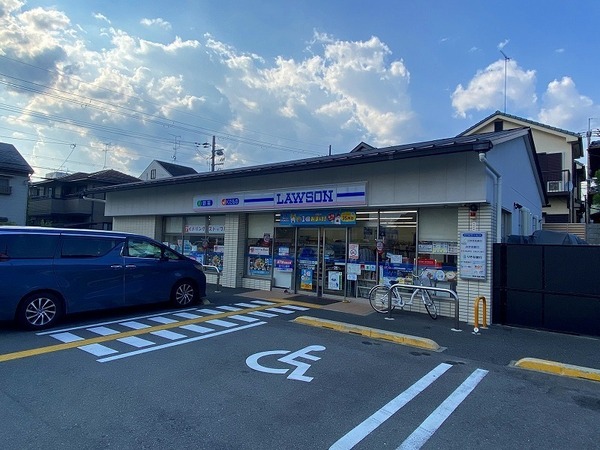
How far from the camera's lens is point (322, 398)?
4152 mm

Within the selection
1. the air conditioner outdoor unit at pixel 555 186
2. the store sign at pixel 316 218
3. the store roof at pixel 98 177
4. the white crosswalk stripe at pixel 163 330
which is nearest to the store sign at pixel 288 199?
the store sign at pixel 316 218

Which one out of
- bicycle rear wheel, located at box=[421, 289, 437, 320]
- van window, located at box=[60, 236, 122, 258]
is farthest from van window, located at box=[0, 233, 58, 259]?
bicycle rear wheel, located at box=[421, 289, 437, 320]

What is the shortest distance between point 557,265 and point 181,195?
11.6 metres

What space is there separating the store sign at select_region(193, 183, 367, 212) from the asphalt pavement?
2.81 metres

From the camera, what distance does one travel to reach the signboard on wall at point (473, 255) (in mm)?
8070

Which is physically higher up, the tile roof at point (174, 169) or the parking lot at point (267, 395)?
the tile roof at point (174, 169)

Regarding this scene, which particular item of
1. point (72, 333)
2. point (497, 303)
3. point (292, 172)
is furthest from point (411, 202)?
point (72, 333)

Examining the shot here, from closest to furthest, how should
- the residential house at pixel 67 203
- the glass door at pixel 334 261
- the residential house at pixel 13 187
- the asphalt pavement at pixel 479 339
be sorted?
the asphalt pavement at pixel 479 339, the glass door at pixel 334 261, the residential house at pixel 13 187, the residential house at pixel 67 203

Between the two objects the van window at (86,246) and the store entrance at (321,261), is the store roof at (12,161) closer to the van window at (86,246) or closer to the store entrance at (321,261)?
the van window at (86,246)

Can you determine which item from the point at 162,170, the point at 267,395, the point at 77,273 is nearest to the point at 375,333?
the point at 267,395

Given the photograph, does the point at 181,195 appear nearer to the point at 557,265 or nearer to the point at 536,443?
the point at 557,265

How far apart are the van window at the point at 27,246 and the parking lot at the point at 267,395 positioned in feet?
4.44

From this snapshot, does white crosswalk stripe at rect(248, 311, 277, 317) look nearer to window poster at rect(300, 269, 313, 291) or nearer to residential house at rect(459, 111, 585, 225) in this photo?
window poster at rect(300, 269, 313, 291)

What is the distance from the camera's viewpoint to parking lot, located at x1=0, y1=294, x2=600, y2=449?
333 centimetres
